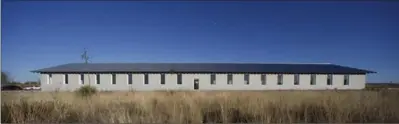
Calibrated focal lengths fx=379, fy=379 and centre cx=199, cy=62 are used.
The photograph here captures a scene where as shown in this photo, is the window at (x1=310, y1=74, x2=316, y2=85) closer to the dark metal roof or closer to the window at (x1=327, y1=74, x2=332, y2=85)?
the dark metal roof

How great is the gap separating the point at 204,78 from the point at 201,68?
1.30 m

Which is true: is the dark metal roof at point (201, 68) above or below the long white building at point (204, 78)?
above

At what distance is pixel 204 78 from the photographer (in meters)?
35.4

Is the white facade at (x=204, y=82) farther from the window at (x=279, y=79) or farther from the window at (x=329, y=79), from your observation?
the window at (x=329, y=79)

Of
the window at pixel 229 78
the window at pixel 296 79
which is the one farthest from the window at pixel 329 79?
the window at pixel 229 78

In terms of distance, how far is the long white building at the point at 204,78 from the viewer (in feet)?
115

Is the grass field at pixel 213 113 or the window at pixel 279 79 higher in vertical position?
the grass field at pixel 213 113

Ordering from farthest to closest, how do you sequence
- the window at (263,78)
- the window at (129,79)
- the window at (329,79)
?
the window at (129,79) → the window at (329,79) → the window at (263,78)

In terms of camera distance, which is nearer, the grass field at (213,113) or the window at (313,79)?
the grass field at (213,113)

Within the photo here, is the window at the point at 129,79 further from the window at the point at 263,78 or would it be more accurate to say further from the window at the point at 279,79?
the window at the point at 279,79

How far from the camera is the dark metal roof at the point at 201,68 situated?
116 ft

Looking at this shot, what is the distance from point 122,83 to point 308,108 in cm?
2921

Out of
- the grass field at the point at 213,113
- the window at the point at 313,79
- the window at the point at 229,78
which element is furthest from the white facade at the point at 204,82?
the grass field at the point at 213,113

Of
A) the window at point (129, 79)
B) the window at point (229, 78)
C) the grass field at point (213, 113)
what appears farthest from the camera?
the window at point (129, 79)
